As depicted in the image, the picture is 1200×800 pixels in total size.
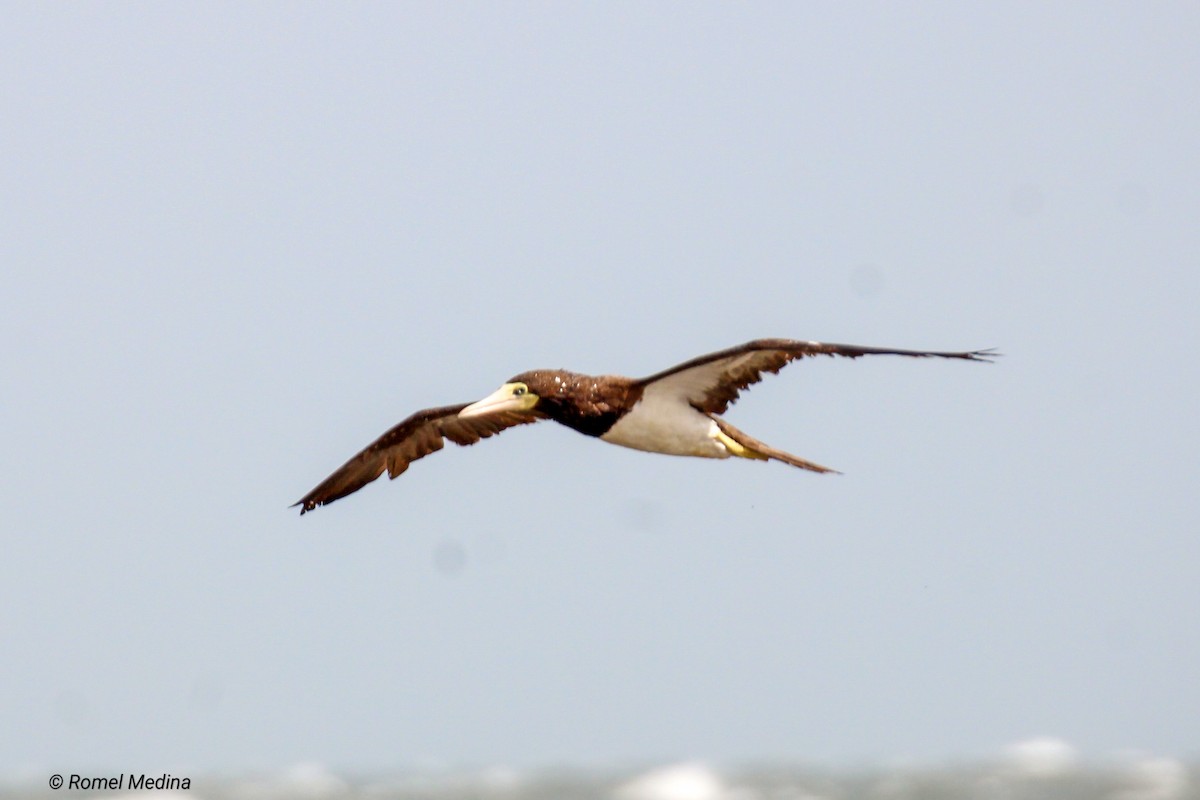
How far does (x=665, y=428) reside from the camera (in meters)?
16.8

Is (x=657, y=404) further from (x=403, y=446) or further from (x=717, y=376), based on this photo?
(x=403, y=446)

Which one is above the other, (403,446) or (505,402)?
(403,446)

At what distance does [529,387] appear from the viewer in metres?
16.7

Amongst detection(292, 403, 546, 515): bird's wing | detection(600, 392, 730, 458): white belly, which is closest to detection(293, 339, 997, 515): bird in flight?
detection(600, 392, 730, 458): white belly

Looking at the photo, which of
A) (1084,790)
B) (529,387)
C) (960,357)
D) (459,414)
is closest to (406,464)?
(459,414)

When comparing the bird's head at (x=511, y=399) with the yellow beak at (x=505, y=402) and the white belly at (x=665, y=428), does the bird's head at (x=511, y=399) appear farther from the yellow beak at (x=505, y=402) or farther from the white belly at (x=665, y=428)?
the white belly at (x=665, y=428)

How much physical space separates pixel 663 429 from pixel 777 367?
0.97 m

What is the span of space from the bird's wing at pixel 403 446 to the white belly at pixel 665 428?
1.67m

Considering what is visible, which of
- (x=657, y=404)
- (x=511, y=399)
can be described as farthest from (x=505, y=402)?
(x=657, y=404)

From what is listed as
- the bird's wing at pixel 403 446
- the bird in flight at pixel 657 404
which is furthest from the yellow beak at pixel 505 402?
the bird's wing at pixel 403 446

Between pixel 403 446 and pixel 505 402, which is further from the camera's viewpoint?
pixel 403 446

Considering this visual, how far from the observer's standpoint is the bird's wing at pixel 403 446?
18.3 metres

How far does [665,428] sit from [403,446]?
8.90 feet

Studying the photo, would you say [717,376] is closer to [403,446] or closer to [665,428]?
[665,428]
